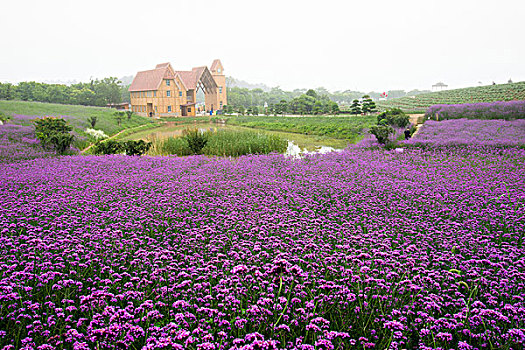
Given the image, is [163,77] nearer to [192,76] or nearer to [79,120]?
[192,76]

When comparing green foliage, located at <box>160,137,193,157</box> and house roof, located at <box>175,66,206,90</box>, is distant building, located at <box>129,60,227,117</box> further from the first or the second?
green foliage, located at <box>160,137,193,157</box>

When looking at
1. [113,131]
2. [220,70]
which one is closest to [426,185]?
[113,131]

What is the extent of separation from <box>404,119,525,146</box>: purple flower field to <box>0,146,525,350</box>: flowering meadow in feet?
13.5

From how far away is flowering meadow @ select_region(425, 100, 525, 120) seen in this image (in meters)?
23.1

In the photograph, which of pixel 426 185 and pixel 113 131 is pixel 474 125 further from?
pixel 113 131

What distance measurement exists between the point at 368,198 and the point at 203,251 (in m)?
3.94

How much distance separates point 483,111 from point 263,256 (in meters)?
27.6

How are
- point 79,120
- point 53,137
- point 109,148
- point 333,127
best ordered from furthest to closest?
point 333,127 → point 79,120 → point 109,148 → point 53,137

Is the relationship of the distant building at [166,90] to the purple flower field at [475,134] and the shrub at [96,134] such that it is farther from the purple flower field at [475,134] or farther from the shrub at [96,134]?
the purple flower field at [475,134]

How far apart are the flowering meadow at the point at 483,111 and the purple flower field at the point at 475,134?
15.0 feet

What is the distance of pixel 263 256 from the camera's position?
440 cm

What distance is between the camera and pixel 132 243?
4648 mm

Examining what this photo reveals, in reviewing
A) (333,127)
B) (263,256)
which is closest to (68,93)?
(333,127)

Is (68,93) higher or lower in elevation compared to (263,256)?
higher
